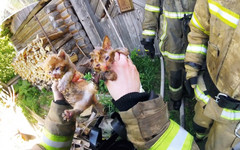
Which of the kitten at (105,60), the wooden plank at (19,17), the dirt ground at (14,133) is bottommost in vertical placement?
the dirt ground at (14,133)


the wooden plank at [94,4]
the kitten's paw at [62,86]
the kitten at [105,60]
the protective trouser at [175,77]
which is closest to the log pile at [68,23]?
the wooden plank at [94,4]

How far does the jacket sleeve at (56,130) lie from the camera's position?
143 cm

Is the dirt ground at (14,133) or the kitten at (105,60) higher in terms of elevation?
the kitten at (105,60)

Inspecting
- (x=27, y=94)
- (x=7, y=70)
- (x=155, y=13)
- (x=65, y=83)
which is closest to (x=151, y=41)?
(x=155, y=13)

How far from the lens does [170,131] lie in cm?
124

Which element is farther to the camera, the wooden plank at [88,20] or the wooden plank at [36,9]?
the wooden plank at [36,9]

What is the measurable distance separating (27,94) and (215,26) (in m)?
5.52

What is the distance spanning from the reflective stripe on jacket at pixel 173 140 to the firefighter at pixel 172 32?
2.01 meters

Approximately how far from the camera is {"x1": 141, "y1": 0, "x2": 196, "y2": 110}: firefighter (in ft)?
9.26

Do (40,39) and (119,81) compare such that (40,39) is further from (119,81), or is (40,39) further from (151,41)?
(119,81)

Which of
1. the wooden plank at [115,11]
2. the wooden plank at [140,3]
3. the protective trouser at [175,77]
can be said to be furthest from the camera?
the wooden plank at [115,11]

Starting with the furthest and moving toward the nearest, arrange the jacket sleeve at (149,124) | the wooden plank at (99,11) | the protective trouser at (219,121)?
the wooden plank at (99,11) < the protective trouser at (219,121) < the jacket sleeve at (149,124)

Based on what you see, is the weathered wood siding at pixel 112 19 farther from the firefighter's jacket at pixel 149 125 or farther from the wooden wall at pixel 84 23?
the firefighter's jacket at pixel 149 125

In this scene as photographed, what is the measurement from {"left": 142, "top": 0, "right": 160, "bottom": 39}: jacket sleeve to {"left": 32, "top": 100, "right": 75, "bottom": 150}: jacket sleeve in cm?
235
